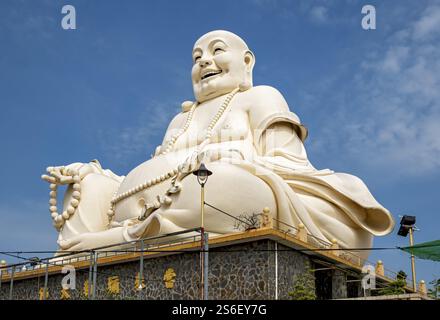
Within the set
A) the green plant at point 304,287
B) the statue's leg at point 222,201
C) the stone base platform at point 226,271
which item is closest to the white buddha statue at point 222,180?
the statue's leg at point 222,201

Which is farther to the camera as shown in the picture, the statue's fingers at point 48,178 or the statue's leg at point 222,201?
the statue's fingers at point 48,178

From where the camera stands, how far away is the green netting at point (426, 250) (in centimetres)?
819

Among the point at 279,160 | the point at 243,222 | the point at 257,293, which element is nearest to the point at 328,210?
the point at 279,160

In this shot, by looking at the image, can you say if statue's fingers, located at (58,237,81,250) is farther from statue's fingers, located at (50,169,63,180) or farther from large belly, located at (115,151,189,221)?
statue's fingers, located at (50,169,63,180)

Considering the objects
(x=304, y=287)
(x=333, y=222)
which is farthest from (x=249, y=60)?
(x=304, y=287)

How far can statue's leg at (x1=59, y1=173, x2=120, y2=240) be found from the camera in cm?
1318

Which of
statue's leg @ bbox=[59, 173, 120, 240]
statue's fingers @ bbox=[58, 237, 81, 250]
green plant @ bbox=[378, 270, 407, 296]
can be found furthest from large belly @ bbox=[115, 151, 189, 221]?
green plant @ bbox=[378, 270, 407, 296]

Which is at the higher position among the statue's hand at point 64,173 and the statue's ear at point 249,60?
the statue's ear at point 249,60

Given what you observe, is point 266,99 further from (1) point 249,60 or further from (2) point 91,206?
(2) point 91,206

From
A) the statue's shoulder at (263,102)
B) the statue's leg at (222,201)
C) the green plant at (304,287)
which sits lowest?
the green plant at (304,287)

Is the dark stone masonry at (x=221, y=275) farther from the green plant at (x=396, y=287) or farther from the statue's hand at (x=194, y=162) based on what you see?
the statue's hand at (x=194, y=162)

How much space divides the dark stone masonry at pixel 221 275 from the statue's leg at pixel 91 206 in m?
1.95

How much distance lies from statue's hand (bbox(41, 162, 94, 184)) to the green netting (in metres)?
7.28

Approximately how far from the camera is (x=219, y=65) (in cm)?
1399
